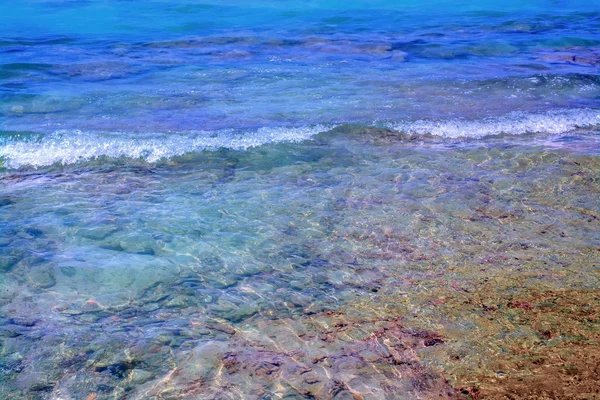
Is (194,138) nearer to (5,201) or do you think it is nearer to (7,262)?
(5,201)

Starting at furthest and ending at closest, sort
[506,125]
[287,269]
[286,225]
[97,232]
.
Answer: [506,125] < [286,225] < [97,232] < [287,269]

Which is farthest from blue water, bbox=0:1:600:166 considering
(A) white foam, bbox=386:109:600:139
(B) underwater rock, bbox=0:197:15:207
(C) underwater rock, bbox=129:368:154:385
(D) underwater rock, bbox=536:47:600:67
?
(C) underwater rock, bbox=129:368:154:385

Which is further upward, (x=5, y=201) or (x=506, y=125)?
(x=5, y=201)

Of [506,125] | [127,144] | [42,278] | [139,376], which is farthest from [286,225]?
[506,125]

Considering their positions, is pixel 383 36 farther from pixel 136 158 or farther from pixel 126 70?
pixel 136 158

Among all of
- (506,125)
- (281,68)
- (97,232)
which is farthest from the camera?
(281,68)

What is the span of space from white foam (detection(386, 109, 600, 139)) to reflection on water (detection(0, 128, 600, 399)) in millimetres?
977

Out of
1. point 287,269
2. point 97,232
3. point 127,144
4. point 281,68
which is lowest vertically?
point 287,269

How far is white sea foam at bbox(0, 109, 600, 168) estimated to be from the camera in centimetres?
723

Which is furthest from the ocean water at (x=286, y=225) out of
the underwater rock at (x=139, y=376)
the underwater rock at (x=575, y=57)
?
the underwater rock at (x=575, y=57)

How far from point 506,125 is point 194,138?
428cm

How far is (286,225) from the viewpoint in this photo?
17.5 ft

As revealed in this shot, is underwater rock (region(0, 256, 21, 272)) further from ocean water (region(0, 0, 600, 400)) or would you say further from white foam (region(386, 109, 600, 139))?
white foam (region(386, 109, 600, 139))

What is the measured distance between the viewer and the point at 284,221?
17.7 ft
